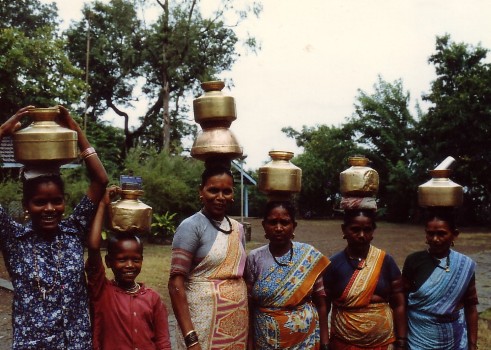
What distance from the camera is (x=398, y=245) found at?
17172 millimetres

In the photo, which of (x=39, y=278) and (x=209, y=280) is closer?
(x=39, y=278)

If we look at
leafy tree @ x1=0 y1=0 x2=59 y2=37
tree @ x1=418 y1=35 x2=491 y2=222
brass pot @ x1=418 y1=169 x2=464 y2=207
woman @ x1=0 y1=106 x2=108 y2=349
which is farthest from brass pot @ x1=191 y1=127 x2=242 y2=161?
leafy tree @ x1=0 y1=0 x2=59 y2=37

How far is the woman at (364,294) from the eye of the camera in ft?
10.7

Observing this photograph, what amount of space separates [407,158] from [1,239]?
82.1 ft

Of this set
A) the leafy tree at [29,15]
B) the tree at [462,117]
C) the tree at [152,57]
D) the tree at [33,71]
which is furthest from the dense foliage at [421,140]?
the leafy tree at [29,15]


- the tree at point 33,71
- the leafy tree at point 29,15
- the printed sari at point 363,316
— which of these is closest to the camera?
the printed sari at point 363,316

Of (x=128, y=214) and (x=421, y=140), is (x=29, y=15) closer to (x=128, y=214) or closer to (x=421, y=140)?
(x=421, y=140)

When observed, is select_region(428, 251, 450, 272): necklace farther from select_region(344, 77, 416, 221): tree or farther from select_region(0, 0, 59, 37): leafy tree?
select_region(0, 0, 59, 37): leafy tree

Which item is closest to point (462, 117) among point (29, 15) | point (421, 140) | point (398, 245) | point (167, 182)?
point (421, 140)

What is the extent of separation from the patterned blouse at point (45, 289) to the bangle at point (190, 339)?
499 millimetres

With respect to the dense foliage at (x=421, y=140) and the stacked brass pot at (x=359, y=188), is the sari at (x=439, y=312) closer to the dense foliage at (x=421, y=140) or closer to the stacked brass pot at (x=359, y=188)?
the stacked brass pot at (x=359, y=188)

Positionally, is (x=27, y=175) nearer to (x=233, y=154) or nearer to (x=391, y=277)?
(x=233, y=154)

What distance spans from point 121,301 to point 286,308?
0.94m

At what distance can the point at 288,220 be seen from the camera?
3.19 meters
